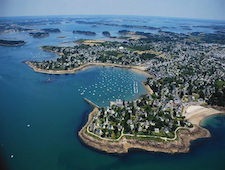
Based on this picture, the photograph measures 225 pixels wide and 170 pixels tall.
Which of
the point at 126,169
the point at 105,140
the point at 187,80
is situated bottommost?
the point at 126,169

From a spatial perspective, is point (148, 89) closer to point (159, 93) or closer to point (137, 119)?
point (159, 93)

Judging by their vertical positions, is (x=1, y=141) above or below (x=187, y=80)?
below

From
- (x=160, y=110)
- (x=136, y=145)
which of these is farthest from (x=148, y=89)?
(x=136, y=145)

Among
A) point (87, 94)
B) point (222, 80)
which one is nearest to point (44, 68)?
point (87, 94)

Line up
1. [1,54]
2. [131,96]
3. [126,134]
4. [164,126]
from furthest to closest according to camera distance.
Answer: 1. [1,54]
2. [131,96]
3. [164,126]
4. [126,134]

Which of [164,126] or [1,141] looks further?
[164,126]

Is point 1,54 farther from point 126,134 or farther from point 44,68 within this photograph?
point 126,134
